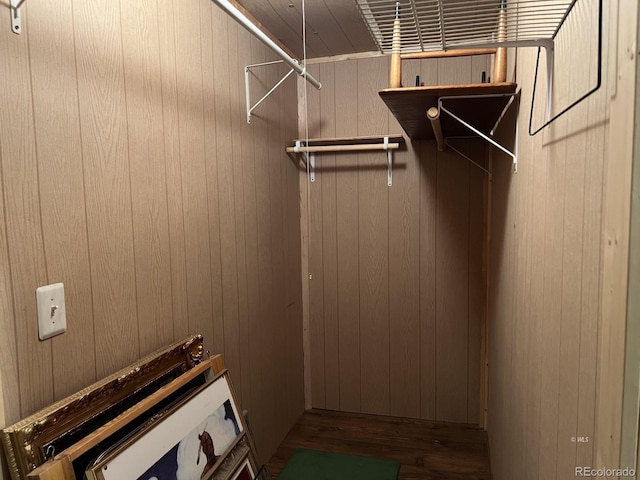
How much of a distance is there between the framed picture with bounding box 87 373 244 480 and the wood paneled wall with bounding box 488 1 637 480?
41.3 inches

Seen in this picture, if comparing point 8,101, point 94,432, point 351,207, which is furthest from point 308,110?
point 94,432

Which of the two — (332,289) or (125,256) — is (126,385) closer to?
(125,256)

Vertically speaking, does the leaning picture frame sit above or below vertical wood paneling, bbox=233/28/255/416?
below

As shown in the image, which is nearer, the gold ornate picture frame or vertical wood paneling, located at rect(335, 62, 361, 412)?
the gold ornate picture frame

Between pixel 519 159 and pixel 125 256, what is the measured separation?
1.42 metres

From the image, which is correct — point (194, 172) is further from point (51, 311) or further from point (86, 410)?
point (86, 410)

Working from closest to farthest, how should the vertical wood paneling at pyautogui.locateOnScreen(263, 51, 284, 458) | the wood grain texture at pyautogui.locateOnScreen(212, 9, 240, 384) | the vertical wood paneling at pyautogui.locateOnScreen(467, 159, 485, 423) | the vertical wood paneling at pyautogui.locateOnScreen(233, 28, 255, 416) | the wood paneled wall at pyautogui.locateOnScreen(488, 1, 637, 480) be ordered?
1. the wood paneled wall at pyautogui.locateOnScreen(488, 1, 637, 480)
2. the wood grain texture at pyautogui.locateOnScreen(212, 9, 240, 384)
3. the vertical wood paneling at pyautogui.locateOnScreen(233, 28, 255, 416)
4. the vertical wood paneling at pyautogui.locateOnScreen(263, 51, 284, 458)
5. the vertical wood paneling at pyautogui.locateOnScreen(467, 159, 485, 423)

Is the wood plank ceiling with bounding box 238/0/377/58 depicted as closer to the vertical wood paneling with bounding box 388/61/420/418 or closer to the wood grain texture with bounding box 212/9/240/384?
the wood grain texture with bounding box 212/9/240/384

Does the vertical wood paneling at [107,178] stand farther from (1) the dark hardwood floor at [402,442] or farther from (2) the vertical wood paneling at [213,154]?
(1) the dark hardwood floor at [402,442]

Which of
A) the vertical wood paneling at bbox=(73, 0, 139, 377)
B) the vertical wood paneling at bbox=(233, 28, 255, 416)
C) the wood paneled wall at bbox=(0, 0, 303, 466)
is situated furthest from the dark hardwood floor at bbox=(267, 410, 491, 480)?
the vertical wood paneling at bbox=(73, 0, 139, 377)

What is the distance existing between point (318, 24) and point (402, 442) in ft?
8.63

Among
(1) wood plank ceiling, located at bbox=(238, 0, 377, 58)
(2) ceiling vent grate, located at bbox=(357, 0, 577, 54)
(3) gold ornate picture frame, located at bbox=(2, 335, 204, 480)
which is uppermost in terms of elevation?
(1) wood plank ceiling, located at bbox=(238, 0, 377, 58)

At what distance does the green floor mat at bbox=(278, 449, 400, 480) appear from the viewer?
258cm

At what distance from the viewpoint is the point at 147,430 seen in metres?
1.35
